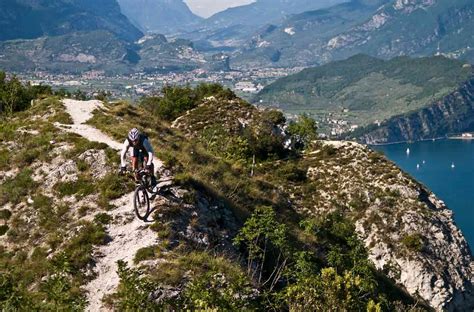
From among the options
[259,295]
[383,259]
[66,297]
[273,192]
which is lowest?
[383,259]

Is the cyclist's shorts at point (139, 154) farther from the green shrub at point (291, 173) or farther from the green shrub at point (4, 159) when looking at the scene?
the green shrub at point (291, 173)

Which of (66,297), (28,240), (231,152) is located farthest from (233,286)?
(231,152)

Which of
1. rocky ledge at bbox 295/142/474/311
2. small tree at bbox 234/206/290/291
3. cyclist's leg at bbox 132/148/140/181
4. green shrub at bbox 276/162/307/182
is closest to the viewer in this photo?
cyclist's leg at bbox 132/148/140/181

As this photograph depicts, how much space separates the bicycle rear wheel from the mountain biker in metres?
1.16

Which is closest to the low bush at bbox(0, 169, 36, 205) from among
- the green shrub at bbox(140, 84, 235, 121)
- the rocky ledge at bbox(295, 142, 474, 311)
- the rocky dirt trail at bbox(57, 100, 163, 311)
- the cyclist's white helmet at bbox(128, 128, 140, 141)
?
the rocky dirt trail at bbox(57, 100, 163, 311)

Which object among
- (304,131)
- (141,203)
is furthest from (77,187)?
(304,131)

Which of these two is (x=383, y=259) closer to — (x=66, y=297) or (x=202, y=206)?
(x=202, y=206)

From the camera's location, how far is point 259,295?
65.8 ft

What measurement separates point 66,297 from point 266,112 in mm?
64571

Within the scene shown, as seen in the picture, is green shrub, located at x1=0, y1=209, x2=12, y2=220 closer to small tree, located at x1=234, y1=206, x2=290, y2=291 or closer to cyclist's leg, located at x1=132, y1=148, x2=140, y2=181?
cyclist's leg, located at x1=132, y1=148, x2=140, y2=181

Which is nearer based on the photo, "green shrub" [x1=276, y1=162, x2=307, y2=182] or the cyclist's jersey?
the cyclist's jersey

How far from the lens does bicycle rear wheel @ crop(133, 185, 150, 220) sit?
22167mm

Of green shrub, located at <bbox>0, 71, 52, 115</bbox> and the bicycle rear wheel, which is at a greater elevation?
green shrub, located at <bbox>0, 71, 52, 115</bbox>

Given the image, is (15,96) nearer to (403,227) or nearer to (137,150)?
(137,150)
